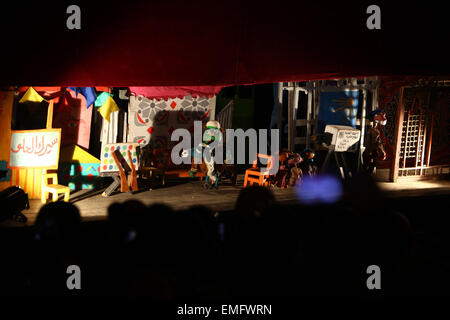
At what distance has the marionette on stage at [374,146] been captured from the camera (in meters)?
8.60

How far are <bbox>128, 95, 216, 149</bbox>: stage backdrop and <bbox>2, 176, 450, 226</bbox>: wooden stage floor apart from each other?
3.81 feet

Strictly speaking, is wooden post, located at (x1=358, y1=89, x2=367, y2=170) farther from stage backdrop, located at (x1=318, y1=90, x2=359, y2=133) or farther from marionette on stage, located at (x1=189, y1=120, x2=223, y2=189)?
marionette on stage, located at (x1=189, y1=120, x2=223, y2=189)

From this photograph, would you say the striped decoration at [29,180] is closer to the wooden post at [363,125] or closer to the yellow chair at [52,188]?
the yellow chair at [52,188]

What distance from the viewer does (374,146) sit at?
340 inches

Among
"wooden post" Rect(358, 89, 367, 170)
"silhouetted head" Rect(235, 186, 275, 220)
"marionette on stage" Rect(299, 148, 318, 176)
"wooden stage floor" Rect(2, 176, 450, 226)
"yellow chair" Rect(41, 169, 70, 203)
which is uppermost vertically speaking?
"wooden post" Rect(358, 89, 367, 170)

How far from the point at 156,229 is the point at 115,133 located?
7222 millimetres

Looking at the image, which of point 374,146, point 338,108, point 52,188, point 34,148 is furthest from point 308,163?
point 34,148

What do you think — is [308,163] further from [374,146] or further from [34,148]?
[34,148]

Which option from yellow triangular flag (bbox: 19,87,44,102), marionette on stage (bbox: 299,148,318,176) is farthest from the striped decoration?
marionette on stage (bbox: 299,148,318,176)

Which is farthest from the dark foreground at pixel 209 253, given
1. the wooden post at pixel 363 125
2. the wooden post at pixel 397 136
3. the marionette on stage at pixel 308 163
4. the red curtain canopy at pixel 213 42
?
the wooden post at pixel 363 125

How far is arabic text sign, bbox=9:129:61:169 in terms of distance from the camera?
21.2ft

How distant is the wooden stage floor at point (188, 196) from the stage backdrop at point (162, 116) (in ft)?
3.81

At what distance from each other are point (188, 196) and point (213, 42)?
→ 5860 mm

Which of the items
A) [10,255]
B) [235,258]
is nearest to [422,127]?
[235,258]
